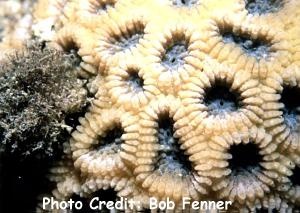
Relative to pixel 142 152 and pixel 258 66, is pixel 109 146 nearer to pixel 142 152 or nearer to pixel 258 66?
pixel 142 152

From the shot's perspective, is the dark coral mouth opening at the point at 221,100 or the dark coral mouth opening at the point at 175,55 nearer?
the dark coral mouth opening at the point at 221,100

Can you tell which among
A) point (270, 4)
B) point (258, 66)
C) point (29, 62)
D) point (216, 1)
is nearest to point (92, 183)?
point (29, 62)

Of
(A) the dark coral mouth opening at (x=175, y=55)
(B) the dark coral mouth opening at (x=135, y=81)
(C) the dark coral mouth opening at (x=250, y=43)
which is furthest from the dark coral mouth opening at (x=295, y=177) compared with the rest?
(B) the dark coral mouth opening at (x=135, y=81)

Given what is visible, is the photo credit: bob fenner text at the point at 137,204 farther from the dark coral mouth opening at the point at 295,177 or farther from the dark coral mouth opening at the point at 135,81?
the dark coral mouth opening at the point at 135,81

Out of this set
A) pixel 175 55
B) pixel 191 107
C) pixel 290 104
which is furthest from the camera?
pixel 175 55

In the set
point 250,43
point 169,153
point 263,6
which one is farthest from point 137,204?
point 263,6

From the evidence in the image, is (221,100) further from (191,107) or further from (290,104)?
(290,104)
